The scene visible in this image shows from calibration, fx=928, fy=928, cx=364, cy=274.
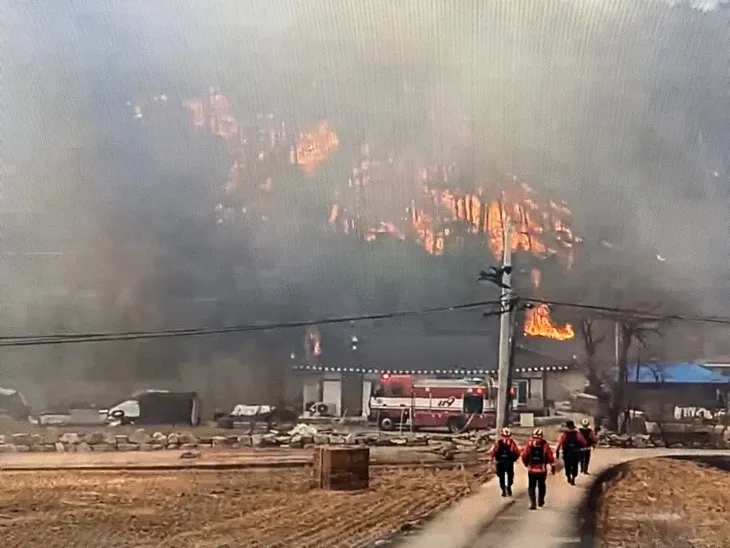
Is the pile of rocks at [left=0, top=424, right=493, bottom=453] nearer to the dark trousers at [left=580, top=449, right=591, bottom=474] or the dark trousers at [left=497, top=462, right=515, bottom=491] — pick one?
the dark trousers at [left=497, top=462, right=515, bottom=491]

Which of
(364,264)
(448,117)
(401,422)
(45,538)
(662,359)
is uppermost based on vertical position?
(448,117)

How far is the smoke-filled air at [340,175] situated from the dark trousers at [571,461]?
12.9 inches

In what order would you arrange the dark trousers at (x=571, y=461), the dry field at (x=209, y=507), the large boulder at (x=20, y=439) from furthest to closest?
the large boulder at (x=20, y=439), the dark trousers at (x=571, y=461), the dry field at (x=209, y=507)

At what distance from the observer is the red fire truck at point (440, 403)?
9.00 feet

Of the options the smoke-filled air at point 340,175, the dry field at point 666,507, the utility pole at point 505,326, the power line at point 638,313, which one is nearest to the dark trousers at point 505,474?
the utility pole at point 505,326

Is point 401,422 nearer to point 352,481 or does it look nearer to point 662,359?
point 352,481

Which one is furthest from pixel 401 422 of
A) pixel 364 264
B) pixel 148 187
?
pixel 148 187

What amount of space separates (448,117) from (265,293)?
78 cm

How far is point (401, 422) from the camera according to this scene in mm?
2768

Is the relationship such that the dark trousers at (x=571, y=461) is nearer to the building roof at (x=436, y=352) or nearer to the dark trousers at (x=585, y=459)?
the dark trousers at (x=585, y=459)

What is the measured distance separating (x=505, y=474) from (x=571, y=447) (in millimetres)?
208

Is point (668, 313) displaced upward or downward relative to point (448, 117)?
downward

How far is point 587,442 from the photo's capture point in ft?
8.92

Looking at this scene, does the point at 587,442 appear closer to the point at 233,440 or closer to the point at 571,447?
the point at 571,447
